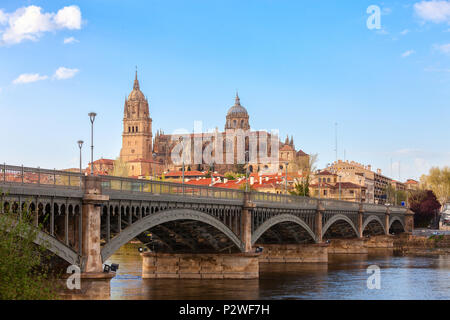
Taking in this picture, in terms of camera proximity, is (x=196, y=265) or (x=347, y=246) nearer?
(x=196, y=265)

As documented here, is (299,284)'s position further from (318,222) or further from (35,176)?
(35,176)

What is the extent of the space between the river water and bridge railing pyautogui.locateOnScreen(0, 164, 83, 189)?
13.8m

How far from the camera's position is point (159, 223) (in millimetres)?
45625

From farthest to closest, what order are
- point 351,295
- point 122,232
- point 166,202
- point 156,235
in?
point 156,235 → point 351,295 → point 166,202 → point 122,232

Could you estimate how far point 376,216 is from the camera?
121250 millimetres

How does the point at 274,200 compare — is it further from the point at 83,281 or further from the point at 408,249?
the point at 408,249

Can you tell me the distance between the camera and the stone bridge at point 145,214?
33125mm

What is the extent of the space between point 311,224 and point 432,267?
1459cm

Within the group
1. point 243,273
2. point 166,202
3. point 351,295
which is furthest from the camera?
point 243,273

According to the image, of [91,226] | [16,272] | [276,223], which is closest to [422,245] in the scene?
[276,223]

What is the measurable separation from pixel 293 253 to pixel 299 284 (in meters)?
24.2

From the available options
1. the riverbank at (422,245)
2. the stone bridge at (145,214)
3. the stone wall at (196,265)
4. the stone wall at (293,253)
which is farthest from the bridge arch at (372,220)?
the stone wall at (196,265)

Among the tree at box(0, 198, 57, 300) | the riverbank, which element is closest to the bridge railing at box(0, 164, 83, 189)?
the tree at box(0, 198, 57, 300)
